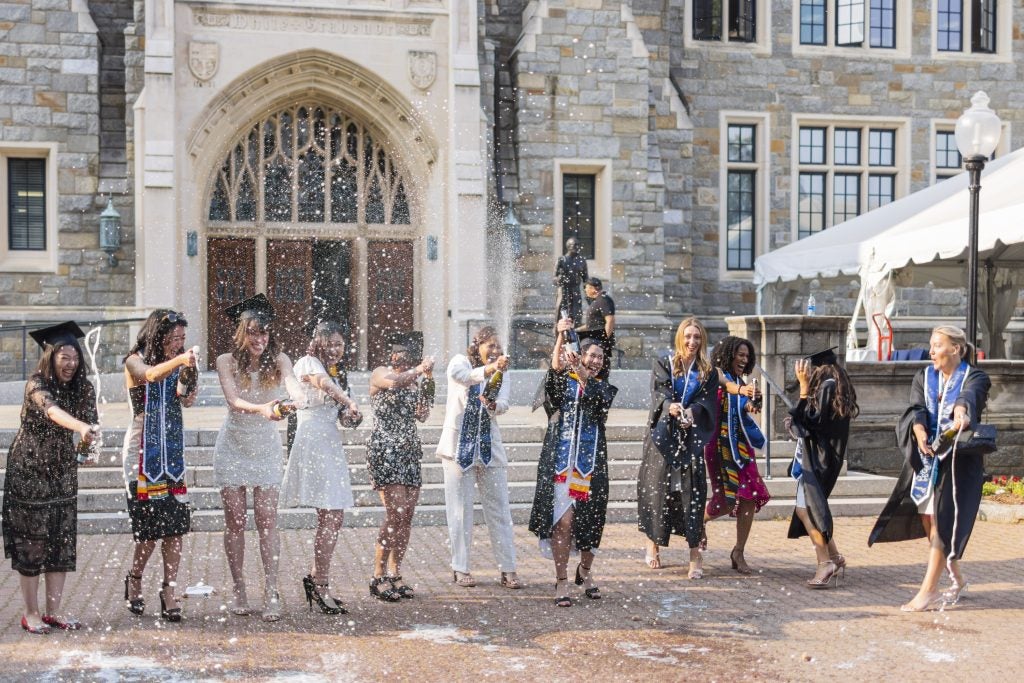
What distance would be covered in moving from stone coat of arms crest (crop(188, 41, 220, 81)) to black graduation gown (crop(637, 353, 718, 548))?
10.7 m

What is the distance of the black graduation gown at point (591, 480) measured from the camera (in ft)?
24.7

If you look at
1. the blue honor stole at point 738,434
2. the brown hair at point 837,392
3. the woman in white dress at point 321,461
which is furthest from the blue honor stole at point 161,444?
the brown hair at point 837,392

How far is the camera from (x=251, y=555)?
8820 mm

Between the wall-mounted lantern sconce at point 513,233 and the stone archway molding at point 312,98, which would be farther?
the wall-mounted lantern sconce at point 513,233

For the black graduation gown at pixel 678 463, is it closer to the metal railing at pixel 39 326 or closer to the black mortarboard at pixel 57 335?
the black mortarboard at pixel 57 335

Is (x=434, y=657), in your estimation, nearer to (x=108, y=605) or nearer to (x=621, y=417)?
(x=108, y=605)

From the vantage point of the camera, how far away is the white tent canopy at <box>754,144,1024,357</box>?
12.4 m

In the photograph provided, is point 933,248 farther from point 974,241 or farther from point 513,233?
point 513,233

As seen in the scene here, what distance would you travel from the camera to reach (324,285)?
60.6ft

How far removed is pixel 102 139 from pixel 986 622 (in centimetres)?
1448

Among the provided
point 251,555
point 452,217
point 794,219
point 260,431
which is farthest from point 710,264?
point 260,431

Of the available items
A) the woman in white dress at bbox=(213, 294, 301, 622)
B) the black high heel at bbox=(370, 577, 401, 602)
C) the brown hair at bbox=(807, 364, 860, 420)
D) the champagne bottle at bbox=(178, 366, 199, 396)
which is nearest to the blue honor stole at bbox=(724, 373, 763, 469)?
the brown hair at bbox=(807, 364, 860, 420)

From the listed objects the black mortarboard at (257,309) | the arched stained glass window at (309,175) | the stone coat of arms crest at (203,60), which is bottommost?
the black mortarboard at (257,309)

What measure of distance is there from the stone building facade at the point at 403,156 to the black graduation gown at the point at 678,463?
923cm
